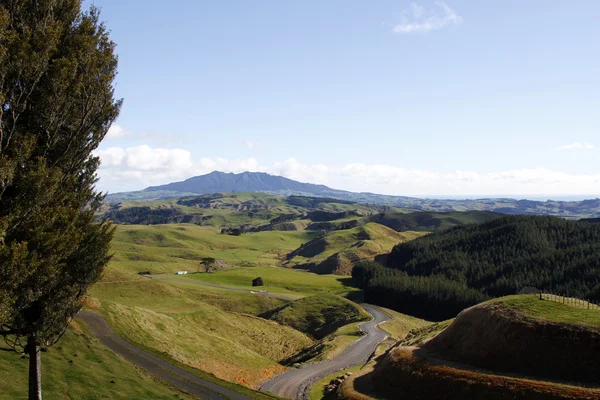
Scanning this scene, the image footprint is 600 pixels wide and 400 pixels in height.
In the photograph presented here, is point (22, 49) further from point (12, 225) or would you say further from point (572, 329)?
point (572, 329)

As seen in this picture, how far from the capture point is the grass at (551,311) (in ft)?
113

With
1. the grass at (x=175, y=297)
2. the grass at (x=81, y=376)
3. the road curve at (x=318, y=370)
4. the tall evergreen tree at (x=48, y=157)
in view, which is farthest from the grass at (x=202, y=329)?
the tall evergreen tree at (x=48, y=157)

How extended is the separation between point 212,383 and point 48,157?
34.3 m

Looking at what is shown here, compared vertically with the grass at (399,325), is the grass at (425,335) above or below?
above

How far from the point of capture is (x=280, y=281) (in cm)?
15375

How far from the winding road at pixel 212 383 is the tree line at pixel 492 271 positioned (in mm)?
58688

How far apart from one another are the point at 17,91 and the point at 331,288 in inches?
5716

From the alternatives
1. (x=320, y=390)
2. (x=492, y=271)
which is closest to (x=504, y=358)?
(x=320, y=390)

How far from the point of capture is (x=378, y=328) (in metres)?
92.9

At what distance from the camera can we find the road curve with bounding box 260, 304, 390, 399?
2127 inches

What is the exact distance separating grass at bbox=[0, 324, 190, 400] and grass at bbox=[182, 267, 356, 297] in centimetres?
9300

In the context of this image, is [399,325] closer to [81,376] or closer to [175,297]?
[175,297]

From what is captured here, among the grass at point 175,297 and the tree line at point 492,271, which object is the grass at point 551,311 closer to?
the grass at point 175,297

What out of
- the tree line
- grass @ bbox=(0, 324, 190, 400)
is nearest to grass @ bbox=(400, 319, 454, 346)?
grass @ bbox=(0, 324, 190, 400)
